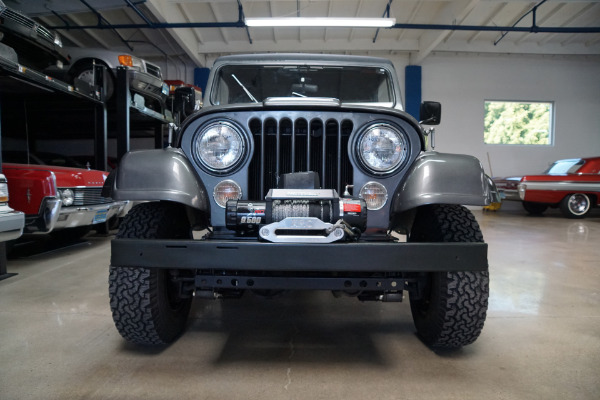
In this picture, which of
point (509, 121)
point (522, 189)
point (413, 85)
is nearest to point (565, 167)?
point (522, 189)

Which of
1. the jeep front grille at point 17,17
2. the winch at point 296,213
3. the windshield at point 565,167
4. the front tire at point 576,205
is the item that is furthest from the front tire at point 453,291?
the windshield at point 565,167

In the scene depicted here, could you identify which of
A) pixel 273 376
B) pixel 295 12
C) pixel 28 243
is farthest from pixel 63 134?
pixel 273 376

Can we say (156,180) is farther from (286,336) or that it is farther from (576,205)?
(576,205)

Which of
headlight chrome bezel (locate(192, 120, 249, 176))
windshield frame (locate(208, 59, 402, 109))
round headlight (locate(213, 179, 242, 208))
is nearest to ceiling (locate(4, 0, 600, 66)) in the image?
windshield frame (locate(208, 59, 402, 109))

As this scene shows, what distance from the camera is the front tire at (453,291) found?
161 centimetres

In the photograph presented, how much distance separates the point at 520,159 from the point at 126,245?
12.1 meters

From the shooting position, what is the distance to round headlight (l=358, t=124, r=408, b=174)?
1.71 meters

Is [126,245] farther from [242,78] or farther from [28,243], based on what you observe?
[28,243]

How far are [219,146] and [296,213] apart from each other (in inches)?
20.8

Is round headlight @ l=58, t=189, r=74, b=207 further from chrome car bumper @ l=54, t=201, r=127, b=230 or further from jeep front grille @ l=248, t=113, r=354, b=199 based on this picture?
jeep front grille @ l=248, t=113, r=354, b=199

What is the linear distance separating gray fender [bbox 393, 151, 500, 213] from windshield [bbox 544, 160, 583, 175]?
894cm

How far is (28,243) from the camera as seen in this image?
15.9 ft

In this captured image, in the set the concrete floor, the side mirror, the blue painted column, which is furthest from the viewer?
the blue painted column

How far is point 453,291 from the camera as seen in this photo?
1.61 m
